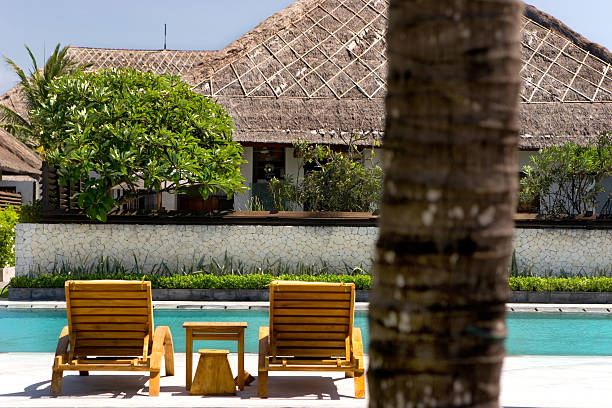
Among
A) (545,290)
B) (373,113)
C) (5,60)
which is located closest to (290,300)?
(545,290)

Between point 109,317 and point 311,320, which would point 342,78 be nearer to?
point 311,320

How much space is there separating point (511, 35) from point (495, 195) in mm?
370

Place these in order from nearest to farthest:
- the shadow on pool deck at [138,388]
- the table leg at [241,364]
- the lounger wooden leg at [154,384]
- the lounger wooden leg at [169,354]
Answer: the lounger wooden leg at [154,384]
the shadow on pool deck at [138,388]
the table leg at [241,364]
the lounger wooden leg at [169,354]

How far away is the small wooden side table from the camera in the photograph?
6109mm

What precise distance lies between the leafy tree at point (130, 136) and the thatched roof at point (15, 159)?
24.6ft

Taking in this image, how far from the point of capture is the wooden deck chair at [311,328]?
588 cm

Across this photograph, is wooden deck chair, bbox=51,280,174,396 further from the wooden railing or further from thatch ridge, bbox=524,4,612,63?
the wooden railing

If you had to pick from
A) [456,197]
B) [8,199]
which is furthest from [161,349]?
[8,199]

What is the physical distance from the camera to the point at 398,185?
1.70 metres

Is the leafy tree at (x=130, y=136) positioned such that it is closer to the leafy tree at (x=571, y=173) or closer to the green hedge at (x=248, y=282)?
the green hedge at (x=248, y=282)

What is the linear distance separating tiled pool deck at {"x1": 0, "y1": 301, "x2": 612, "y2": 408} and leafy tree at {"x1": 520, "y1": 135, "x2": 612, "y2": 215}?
886 cm

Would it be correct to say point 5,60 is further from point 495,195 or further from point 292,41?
point 495,195

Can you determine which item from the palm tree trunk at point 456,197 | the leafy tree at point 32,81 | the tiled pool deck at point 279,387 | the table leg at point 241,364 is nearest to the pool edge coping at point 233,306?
the tiled pool deck at point 279,387

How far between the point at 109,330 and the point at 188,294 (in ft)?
26.4
